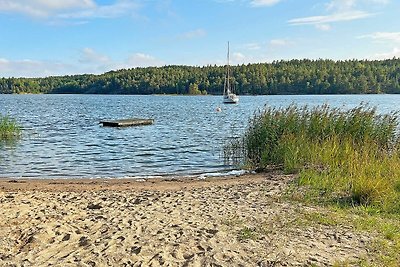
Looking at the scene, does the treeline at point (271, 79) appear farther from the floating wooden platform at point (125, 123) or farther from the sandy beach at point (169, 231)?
the sandy beach at point (169, 231)

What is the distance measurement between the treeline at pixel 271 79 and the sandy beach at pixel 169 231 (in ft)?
398

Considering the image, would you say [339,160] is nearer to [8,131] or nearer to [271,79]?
[8,131]

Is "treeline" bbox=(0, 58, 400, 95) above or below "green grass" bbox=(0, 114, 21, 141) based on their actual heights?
above

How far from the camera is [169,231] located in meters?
7.52

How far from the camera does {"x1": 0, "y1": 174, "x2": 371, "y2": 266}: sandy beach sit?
629cm

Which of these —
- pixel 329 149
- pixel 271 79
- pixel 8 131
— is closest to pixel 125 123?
pixel 8 131

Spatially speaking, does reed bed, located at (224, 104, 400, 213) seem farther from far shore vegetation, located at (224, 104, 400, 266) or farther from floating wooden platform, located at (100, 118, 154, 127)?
floating wooden platform, located at (100, 118, 154, 127)

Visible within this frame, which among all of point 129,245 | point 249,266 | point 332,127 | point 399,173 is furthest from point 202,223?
point 332,127

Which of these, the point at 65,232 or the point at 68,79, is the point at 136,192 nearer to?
the point at 65,232

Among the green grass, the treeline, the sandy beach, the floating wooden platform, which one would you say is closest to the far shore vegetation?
the sandy beach

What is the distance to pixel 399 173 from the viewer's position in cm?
1089

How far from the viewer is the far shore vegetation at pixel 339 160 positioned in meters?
8.19

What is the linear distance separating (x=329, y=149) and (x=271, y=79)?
122019 millimetres

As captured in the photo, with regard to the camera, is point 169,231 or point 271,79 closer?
point 169,231
